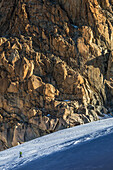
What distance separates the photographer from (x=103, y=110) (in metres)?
36.8

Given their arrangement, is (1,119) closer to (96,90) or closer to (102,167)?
(96,90)

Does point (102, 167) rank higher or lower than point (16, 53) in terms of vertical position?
lower

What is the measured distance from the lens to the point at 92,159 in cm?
905

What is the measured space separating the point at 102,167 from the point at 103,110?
97.1 ft

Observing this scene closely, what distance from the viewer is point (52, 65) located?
128 feet

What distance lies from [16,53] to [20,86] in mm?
6076

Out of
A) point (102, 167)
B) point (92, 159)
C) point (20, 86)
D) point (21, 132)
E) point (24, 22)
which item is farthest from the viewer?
point (24, 22)

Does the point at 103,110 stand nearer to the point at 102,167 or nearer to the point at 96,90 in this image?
the point at 96,90

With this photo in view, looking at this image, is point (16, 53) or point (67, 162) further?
point (16, 53)

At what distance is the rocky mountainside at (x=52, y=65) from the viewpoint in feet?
113

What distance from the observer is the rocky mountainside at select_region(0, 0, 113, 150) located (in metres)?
34.6

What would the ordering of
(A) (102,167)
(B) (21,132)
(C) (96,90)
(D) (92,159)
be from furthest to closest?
(C) (96,90) → (B) (21,132) → (D) (92,159) → (A) (102,167)

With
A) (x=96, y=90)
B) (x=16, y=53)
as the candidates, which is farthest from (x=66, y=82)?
(x=16, y=53)

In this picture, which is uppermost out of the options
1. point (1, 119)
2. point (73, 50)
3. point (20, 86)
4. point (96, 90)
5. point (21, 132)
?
point (73, 50)
